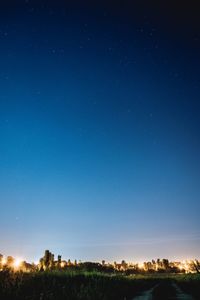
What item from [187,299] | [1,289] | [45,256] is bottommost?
[187,299]

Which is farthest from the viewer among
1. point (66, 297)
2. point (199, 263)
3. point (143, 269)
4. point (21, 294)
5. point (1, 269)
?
point (143, 269)

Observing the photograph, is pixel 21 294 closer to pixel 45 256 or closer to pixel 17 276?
pixel 17 276

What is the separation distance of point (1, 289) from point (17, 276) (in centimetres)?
242

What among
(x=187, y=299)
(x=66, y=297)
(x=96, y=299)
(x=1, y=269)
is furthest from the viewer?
(x=187, y=299)

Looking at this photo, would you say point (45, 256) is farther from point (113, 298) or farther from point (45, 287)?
point (45, 287)

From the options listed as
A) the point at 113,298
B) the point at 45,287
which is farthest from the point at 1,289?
the point at 113,298

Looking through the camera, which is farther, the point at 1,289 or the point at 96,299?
the point at 96,299

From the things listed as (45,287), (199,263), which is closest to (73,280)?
(45,287)

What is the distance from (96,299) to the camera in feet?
53.0

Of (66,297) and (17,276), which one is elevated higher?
(17,276)

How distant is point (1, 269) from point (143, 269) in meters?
200

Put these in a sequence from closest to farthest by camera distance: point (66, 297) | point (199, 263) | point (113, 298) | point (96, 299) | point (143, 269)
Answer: point (66, 297) → point (96, 299) → point (113, 298) → point (199, 263) → point (143, 269)

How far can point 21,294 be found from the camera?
11.4 meters

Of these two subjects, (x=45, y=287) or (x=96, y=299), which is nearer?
(x=45, y=287)
